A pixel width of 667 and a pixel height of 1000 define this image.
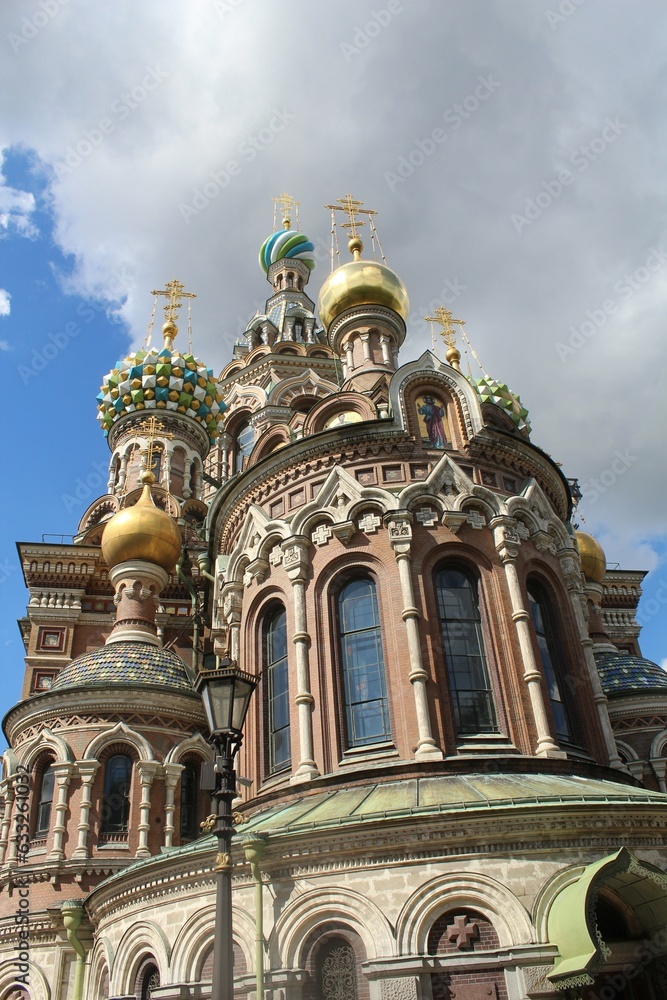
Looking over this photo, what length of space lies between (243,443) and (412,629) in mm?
15082

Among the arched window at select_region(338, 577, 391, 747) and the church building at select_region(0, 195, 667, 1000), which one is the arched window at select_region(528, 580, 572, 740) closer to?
the church building at select_region(0, 195, 667, 1000)

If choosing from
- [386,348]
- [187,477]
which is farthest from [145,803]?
[187,477]

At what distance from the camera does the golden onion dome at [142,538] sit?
16.8m

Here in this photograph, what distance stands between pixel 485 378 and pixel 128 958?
21759mm

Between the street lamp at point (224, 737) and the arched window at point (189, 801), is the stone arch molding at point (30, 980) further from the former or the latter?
the street lamp at point (224, 737)

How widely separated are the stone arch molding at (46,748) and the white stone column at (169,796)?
1441 mm

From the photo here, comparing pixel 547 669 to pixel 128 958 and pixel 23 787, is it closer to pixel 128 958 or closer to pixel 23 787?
pixel 128 958

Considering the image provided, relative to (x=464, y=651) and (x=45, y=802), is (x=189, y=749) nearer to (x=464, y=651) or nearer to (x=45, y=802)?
(x=45, y=802)

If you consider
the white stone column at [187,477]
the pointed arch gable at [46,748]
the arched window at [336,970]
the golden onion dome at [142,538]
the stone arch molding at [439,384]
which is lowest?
the arched window at [336,970]

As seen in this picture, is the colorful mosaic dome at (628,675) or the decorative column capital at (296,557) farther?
the colorful mosaic dome at (628,675)

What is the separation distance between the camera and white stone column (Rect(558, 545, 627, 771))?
1102 centimetres

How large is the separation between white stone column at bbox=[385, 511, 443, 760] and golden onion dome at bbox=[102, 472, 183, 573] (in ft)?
23.2

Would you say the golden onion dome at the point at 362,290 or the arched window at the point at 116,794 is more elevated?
the golden onion dome at the point at 362,290

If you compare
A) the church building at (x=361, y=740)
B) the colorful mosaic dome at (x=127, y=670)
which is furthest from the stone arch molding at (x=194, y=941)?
the colorful mosaic dome at (x=127, y=670)
